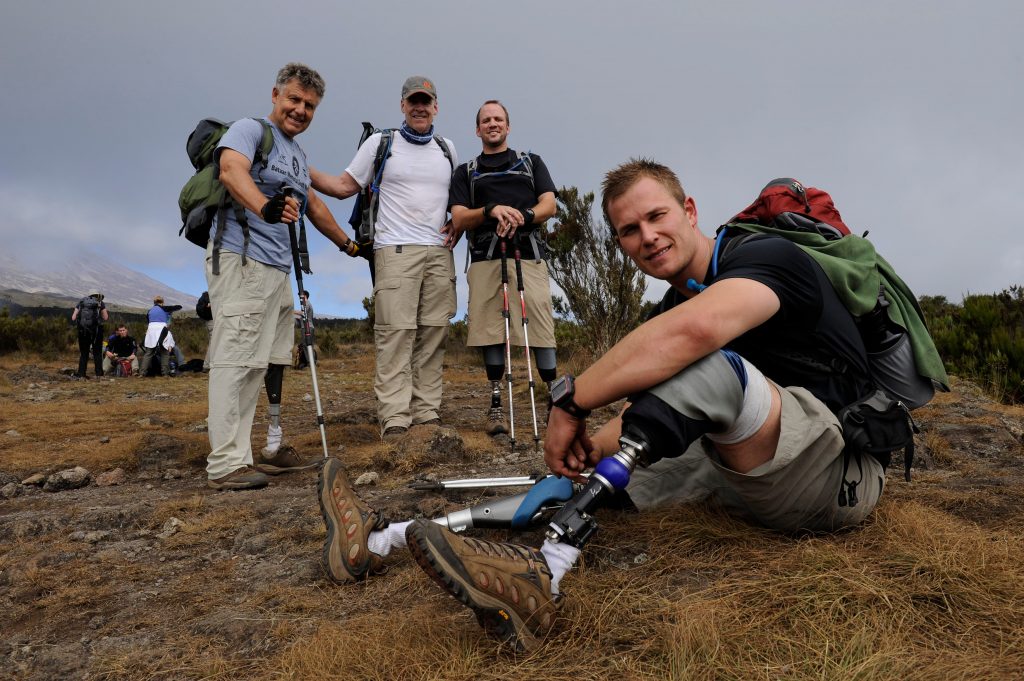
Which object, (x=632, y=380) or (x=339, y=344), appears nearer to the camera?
(x=632, y=380)

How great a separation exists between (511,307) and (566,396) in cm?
344

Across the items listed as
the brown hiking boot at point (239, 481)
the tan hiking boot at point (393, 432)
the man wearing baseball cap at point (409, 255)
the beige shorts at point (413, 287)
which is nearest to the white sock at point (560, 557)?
the brown hiking boot at point (239, 481)

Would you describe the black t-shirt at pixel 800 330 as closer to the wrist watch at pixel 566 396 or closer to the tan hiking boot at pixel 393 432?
the wrist watch at pixel 566 396

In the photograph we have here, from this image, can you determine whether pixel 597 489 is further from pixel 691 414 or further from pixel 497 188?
pixel 497 188

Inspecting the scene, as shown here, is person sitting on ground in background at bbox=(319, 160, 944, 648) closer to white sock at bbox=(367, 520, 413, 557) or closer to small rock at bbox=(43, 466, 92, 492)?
white sock at bbox=(367, 520, 413, 557)

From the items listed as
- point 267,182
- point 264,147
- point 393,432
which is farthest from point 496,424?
point 264,147

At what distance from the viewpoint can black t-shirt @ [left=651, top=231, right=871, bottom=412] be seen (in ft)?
6.00

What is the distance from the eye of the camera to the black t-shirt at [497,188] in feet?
16.5

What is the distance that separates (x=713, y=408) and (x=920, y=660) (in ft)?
2.27

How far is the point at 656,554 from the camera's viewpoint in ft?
6.91

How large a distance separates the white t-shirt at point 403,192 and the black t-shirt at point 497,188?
232 mm

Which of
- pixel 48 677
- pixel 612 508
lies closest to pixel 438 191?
pixel 612 508

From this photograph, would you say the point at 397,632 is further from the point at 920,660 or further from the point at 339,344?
the point at 339,344

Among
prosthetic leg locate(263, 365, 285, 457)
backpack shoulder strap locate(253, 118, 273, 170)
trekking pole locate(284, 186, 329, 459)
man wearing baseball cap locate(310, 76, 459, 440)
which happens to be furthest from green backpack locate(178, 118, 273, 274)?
prosthetic leg locate(263, 365, 285, 457)
